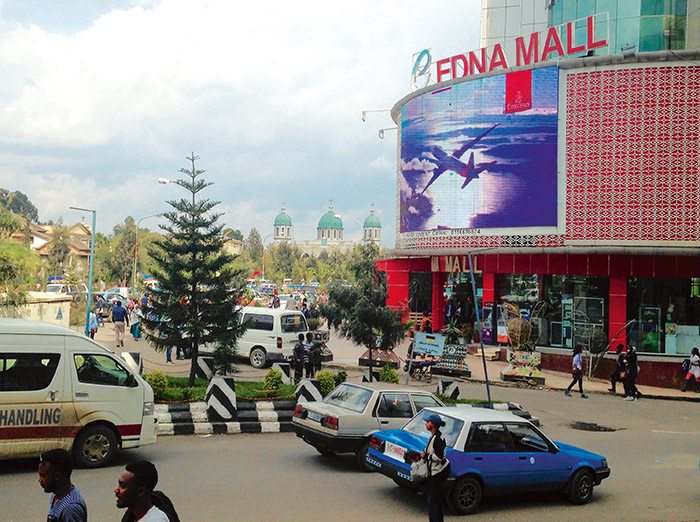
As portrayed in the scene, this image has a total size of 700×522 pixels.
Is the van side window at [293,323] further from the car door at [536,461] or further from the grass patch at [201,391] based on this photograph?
the car door at [536,461]

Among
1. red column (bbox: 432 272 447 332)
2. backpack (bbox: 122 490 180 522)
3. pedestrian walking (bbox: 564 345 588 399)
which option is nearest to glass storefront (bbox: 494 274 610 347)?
red column (bbox: 432 272 447 332)

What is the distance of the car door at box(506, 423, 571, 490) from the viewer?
9.77 m

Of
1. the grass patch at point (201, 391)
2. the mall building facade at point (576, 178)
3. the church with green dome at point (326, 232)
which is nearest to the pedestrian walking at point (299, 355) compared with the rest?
the grass patch at point (201, 391)

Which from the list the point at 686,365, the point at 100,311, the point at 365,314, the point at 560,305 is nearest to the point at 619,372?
the point at 686,365

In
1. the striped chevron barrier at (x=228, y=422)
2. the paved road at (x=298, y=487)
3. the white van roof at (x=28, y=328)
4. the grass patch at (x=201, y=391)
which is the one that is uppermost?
the white van roof at (x=28, y=328)

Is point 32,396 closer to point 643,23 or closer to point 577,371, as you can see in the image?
point 577,371

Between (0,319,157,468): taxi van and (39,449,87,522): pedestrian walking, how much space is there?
5655 millimetres

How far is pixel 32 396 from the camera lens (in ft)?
33.1

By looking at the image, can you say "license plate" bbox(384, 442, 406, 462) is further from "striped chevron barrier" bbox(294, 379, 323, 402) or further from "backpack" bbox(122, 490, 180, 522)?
"striped chevron barrier" bbox(294, 379, 323, 402)

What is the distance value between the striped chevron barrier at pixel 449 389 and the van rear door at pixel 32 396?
9.42 meters

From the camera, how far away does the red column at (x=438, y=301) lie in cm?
3709

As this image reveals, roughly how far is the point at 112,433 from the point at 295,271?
9038cm

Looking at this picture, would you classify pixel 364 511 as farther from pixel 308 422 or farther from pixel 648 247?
pixel 648 247

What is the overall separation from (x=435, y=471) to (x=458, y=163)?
2576 cm
